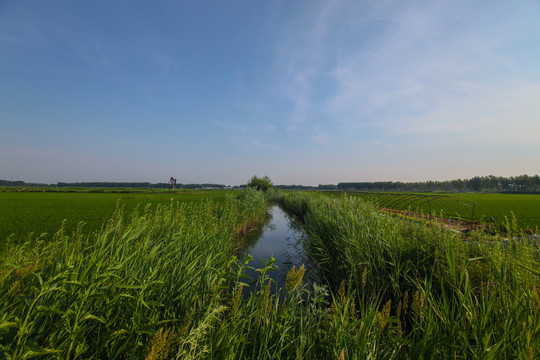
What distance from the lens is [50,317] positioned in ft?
5.59

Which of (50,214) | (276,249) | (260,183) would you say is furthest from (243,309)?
(260,183)

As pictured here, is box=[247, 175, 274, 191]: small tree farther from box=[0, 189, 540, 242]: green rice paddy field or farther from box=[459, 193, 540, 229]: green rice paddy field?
box=[459, 193, 540, 229]: green rice paddy field

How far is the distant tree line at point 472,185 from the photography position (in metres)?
100

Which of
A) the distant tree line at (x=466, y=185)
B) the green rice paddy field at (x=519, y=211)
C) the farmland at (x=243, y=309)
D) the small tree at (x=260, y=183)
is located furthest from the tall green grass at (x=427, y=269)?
the distant tree line at (x=466, y=185)

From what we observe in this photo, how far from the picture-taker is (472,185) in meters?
114

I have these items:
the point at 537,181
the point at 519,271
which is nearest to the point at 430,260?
the point at 519,271

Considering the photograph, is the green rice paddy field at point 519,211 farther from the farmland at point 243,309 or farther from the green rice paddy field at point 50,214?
the green rice paddy field at point 50,214

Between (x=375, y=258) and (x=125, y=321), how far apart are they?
479 centimetres

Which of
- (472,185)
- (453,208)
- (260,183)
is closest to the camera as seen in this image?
(453,208)

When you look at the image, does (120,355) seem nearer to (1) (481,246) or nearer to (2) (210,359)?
(2) (210,359)

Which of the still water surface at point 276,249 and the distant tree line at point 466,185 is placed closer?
the still water surface at point 276,249

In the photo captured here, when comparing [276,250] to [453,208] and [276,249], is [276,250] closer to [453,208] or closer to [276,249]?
[276,249]

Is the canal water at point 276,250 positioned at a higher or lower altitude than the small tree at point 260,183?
lower

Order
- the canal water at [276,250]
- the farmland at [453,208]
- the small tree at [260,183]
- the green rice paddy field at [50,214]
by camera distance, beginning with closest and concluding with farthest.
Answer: the canal water at [276,250]
the green rice paddy field at [50,214]
the farmland at [453,208]
the small tree at [260,183]
